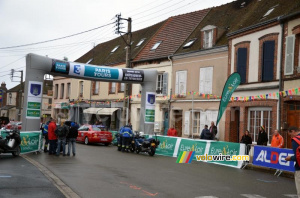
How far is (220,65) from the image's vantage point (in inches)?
948

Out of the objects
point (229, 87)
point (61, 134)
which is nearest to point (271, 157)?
point (229, 87)

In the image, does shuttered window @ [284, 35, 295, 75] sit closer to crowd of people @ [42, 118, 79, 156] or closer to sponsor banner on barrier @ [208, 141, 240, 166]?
sponsor banner on barrier @ [208, 141, 240, 166]

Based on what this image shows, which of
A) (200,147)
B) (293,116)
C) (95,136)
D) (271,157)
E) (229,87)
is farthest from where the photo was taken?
(95,136)

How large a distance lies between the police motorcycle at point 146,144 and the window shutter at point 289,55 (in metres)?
7.11

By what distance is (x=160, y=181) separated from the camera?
1045cm

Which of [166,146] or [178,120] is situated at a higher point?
Result: [178,120]

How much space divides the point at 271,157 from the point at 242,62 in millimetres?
9189

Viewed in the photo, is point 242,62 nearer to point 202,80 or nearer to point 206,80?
point 206,80

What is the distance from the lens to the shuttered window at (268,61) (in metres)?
19.6

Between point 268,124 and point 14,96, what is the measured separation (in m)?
60.8

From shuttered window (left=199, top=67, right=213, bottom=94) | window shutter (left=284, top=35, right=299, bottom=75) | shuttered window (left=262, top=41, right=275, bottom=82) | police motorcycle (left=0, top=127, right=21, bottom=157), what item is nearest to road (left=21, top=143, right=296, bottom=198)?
police motorcycle (left=0, top=127, right=21, bottom=157)

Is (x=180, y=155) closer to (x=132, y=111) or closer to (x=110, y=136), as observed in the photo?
(x=110, y=136)

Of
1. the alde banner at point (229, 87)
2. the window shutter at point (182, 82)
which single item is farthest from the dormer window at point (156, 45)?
the alde banner at point (229, 87)

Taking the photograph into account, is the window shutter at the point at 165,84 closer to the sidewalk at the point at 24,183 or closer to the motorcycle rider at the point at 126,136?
the motorcycle rider at the point at 126,136
